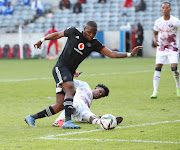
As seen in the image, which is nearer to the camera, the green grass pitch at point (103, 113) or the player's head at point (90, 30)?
the green grass pitch at point (103, 113)

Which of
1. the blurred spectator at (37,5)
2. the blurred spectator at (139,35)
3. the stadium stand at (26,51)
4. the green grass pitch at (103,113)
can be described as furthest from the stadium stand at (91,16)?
the green grass pitch at (103,113)

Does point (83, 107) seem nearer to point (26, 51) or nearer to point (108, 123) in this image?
point (108, 123)

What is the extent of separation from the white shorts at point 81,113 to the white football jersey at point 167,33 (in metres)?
4.62

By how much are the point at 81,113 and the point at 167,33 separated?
4.78 m

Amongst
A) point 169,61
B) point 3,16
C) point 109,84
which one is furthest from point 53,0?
point 169,61

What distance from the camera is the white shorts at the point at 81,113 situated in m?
8.19

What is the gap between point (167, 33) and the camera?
12.2 meters

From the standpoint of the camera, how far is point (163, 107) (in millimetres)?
10320

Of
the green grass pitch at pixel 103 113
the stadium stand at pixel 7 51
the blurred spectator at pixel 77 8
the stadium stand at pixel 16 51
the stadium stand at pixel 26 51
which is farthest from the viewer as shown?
the blurred spectator at pixel 77 8

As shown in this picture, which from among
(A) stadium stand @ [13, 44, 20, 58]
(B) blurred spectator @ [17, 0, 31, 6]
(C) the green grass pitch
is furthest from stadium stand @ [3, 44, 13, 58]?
(C) the green grass pitch

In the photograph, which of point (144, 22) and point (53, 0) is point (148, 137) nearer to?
point (144, 22)

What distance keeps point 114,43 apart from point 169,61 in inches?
890

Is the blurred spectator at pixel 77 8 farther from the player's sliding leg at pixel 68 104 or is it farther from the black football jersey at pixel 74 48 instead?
the player's sliding leg at pixel 68 104

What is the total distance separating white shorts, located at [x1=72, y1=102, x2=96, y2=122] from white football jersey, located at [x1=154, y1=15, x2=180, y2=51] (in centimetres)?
462
